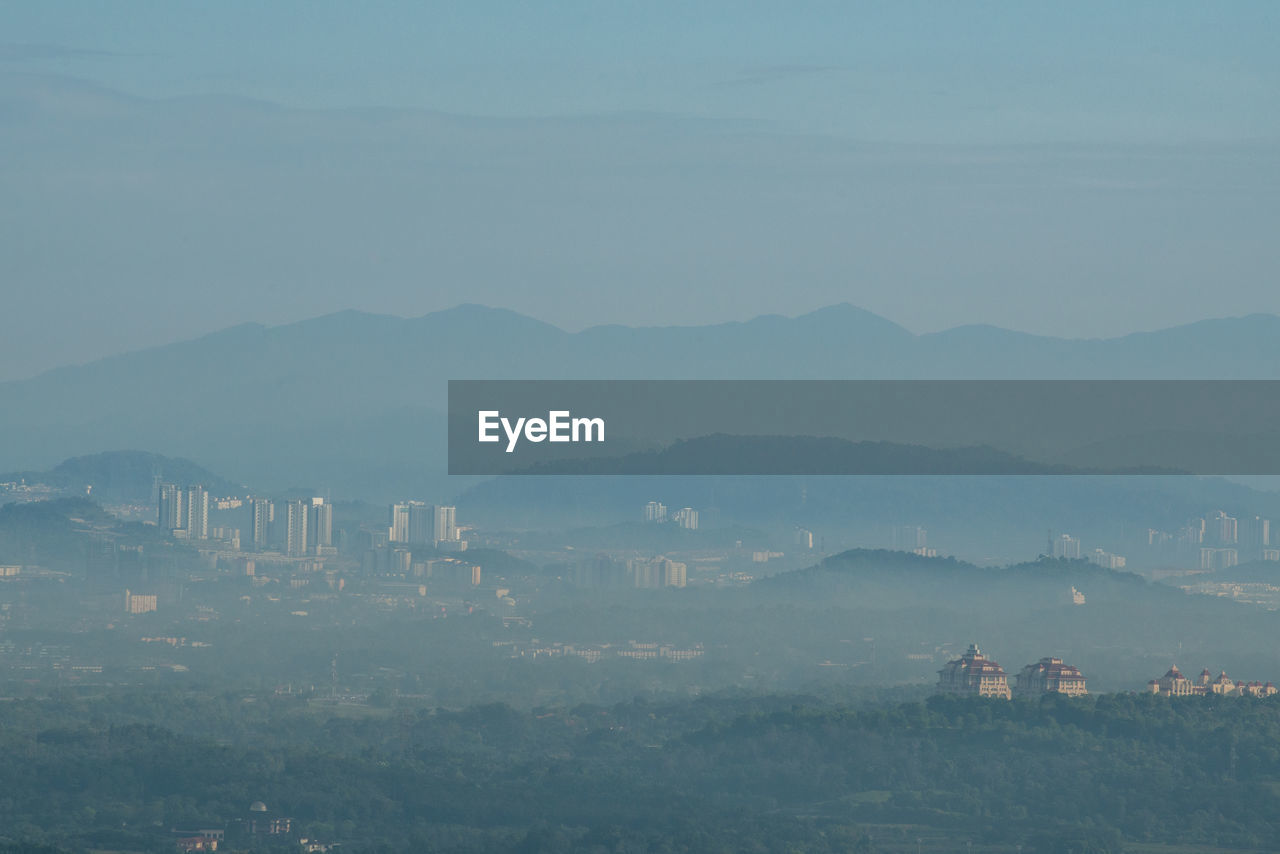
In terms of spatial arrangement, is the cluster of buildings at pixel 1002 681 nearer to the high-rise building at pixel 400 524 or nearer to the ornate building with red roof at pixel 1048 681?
the ornate building with red roof at pixel 1048 681

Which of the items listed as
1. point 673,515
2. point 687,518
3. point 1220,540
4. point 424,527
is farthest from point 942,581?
point 673,515

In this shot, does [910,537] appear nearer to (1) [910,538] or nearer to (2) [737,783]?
(1) [910,538]

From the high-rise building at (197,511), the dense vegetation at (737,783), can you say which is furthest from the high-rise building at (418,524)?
the dense vegetation at (737,783)

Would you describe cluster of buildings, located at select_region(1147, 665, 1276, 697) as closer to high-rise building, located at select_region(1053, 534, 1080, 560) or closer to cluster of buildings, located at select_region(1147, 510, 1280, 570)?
cluster of buildings, located at select_region(1147, 510, 1280, 570)

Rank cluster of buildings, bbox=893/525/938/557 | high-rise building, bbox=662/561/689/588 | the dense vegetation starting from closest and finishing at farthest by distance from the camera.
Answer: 1. the dense vegetation
2. high-rise building, bbox=662/561/689/588
3. cluster of buildings, bbox=893/525/938/557

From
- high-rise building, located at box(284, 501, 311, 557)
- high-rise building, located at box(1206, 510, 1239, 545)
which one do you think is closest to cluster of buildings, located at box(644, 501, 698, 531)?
high-rise building, located at box(284, 501, 311, 557)

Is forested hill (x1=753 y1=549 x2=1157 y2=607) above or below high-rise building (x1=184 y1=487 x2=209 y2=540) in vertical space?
below
